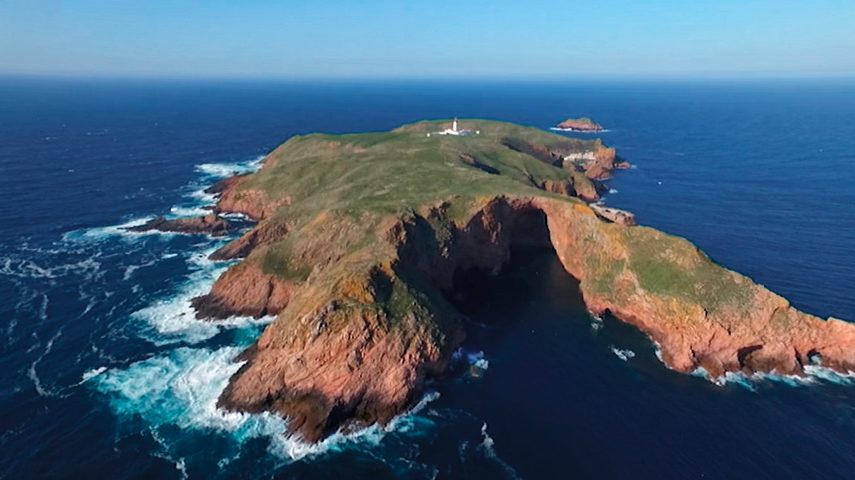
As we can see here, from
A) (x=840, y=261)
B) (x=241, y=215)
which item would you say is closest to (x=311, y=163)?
(x=241, y=215)

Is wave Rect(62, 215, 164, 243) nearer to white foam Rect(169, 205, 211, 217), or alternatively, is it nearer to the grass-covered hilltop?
white foam Rect(169, 205, 211, 217)

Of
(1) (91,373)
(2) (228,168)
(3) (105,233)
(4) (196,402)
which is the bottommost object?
(4) (196,402)

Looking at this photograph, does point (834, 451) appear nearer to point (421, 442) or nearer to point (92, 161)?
point (421, 442)

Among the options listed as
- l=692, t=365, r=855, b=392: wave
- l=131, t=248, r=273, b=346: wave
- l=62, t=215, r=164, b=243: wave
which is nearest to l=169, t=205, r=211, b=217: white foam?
l=62, t=215, r=164, b=243: wave

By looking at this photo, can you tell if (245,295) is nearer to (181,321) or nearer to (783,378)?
(181,321)

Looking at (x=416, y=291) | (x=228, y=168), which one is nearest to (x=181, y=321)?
(x=416, y=291)

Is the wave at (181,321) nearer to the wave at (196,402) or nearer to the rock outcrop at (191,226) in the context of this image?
the wave at (196,402)
